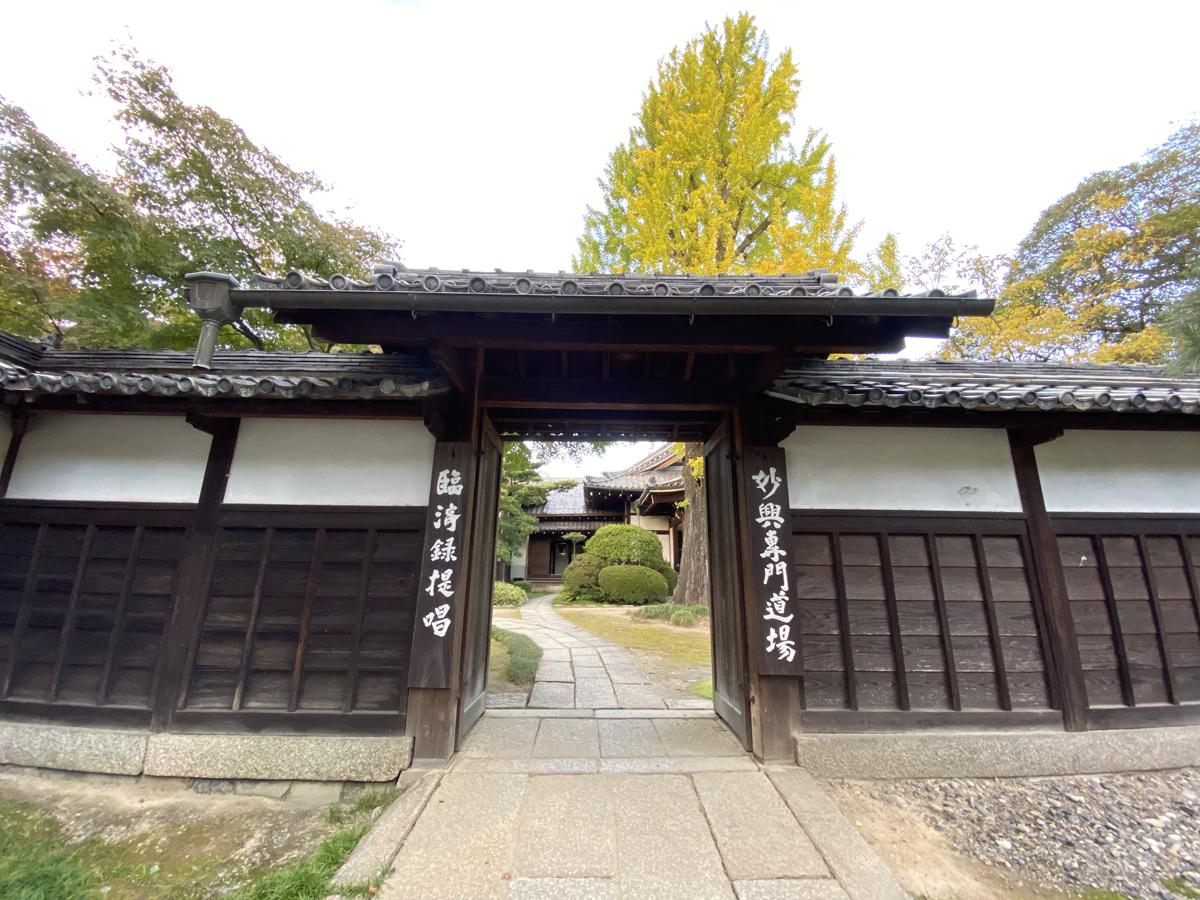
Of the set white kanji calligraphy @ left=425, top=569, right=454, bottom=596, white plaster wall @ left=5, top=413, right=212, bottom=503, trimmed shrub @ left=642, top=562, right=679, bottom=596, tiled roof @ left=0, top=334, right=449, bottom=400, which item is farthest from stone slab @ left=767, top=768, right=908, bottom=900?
trimmed shrub @ left=642, top=562, right=679, bottom=596

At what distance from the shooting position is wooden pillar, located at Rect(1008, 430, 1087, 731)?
12.4 feet

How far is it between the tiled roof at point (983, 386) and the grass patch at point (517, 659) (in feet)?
16.8

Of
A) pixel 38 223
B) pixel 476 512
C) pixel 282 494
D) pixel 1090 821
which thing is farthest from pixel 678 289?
pixel 38 223

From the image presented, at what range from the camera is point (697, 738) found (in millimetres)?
4203

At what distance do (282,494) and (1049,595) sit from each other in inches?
261

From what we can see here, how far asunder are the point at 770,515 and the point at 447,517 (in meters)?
2.72

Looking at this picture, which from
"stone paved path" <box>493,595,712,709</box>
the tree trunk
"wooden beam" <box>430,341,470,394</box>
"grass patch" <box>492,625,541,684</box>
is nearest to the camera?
"wooden beam" <box>430,341,470,394</box>

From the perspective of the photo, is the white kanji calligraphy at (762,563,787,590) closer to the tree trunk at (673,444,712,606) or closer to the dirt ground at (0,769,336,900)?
the dirt ground at (0,769,336,900)

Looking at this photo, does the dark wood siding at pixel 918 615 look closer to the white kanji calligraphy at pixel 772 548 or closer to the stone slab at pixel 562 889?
the white kanji calligraphy at pixel 772 548

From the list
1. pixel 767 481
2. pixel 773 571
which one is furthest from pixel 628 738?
pixel 767 481

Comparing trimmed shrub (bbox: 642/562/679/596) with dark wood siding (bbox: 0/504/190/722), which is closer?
dark wood siding (bbox: 0/504/190/722)

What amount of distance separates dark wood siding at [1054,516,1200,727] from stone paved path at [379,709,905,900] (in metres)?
2.82

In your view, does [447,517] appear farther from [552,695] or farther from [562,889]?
[552,695]

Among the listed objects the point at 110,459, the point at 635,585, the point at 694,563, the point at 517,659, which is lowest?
the point at 517,659
